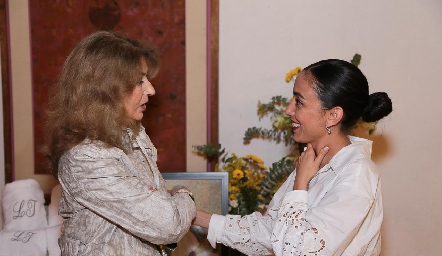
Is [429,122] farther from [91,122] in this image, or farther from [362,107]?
[91,122]

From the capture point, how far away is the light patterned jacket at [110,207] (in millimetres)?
1567

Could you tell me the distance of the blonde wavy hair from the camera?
5.37ft

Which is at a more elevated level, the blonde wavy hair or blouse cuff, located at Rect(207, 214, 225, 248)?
the blonde wavy hair

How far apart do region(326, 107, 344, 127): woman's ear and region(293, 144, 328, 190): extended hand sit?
10 cm

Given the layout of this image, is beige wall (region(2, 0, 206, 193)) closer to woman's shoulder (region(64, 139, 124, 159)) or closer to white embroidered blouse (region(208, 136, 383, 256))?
white embroidered blouse (region(208, 136, 383, 256))

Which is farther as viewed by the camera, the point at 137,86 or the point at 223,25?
the point at 223,25

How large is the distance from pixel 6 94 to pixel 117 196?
1.68 m

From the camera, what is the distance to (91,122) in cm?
164

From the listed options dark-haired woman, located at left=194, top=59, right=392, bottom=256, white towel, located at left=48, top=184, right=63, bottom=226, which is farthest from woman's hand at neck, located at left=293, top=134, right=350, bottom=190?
white towel, located at left=48, top=184, right=63, bottom=226

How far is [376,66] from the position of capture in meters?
2.80

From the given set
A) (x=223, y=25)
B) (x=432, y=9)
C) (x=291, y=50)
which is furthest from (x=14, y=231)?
(x=432, y=9)

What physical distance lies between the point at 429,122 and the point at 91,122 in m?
2.04

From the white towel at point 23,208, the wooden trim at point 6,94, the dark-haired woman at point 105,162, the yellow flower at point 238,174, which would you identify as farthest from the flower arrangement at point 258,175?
the wooden trim at point 6,94

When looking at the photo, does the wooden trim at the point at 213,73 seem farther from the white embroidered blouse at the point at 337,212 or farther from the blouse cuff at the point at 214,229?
the white embroidered blouse at the point at 337,212
